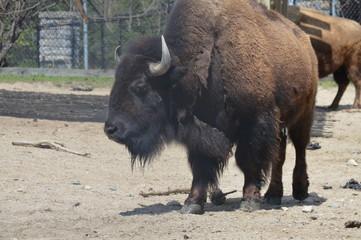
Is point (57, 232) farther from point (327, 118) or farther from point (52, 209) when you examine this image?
point (327, 118)

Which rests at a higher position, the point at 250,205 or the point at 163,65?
the point at 163,65

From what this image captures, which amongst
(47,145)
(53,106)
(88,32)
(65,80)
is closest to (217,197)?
(47,145)

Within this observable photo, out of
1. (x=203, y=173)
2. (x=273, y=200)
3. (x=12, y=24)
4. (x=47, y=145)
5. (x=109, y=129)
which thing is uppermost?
(x=109, y=129)

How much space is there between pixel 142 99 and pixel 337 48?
30.3ft

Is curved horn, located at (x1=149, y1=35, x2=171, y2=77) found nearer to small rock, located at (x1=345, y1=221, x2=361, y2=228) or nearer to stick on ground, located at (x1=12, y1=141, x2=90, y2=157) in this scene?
small rock, located at (x1=345, y1=221, x2=361, y2=228)

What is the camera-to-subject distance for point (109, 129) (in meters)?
5.94

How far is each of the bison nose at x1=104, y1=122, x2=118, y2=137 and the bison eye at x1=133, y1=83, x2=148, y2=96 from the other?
0.35 meters

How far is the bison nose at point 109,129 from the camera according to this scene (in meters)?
5.94

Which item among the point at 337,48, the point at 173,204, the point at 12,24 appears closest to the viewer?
the point at 173,204

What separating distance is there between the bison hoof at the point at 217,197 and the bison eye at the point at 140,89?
117cm

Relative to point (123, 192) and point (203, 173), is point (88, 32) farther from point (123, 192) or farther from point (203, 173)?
point (203, 173)

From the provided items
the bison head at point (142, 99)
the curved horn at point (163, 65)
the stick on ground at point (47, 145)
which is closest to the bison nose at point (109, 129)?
the bison head at point (142, 99)

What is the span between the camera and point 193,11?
21.1 ft

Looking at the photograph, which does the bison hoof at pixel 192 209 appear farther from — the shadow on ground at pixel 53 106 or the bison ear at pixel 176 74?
the shadow on ground at pixel 53 106
